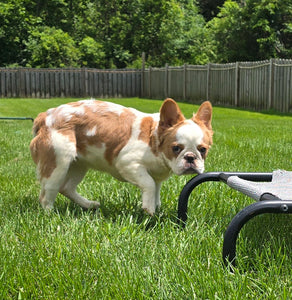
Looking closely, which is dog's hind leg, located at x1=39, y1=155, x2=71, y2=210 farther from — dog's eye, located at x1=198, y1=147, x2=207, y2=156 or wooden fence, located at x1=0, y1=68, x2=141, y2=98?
wooden fence, located at x1=0, y1=68, x2=141, y2=98

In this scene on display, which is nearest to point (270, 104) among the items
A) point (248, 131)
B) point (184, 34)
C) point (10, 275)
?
point (248, 131)

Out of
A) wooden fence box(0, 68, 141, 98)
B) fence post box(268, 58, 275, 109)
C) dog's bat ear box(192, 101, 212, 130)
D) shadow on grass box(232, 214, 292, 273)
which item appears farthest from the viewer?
wooden fence box(0, 68, 141, 98)

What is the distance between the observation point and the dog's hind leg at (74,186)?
11.6 ft

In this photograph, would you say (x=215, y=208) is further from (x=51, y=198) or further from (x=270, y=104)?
(x=270, y=104)

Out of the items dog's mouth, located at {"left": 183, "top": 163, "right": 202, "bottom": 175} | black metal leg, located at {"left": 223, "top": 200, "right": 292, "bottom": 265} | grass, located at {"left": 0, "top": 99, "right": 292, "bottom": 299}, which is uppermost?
dog's mouth, located at {"left": 183, "top": 163, "right": 202, "bottom": 175}

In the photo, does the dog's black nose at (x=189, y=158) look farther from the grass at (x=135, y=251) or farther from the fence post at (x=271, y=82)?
the fence post at (x=271, y=82)

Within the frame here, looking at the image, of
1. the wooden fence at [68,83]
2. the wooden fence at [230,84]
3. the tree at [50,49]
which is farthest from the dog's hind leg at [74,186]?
the tree at [50,49]

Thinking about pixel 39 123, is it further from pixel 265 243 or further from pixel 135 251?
pixel 265 243

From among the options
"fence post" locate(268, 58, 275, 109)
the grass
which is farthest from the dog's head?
"fence post" locate(268, 58, 275, 109)

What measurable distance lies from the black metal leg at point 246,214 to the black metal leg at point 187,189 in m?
0.75

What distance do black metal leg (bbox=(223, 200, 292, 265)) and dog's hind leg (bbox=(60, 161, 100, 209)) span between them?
1498 millimetres

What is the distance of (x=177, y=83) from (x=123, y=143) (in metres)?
19.1

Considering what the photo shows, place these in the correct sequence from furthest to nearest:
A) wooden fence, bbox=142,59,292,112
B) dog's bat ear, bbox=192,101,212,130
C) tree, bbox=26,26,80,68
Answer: tree, bbox=26,26,80,68
wooden fence, bbox=142,59,292,112
dog's bat ear, bbox=192,101,212,130

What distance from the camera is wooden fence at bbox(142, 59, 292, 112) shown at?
52.3ft
